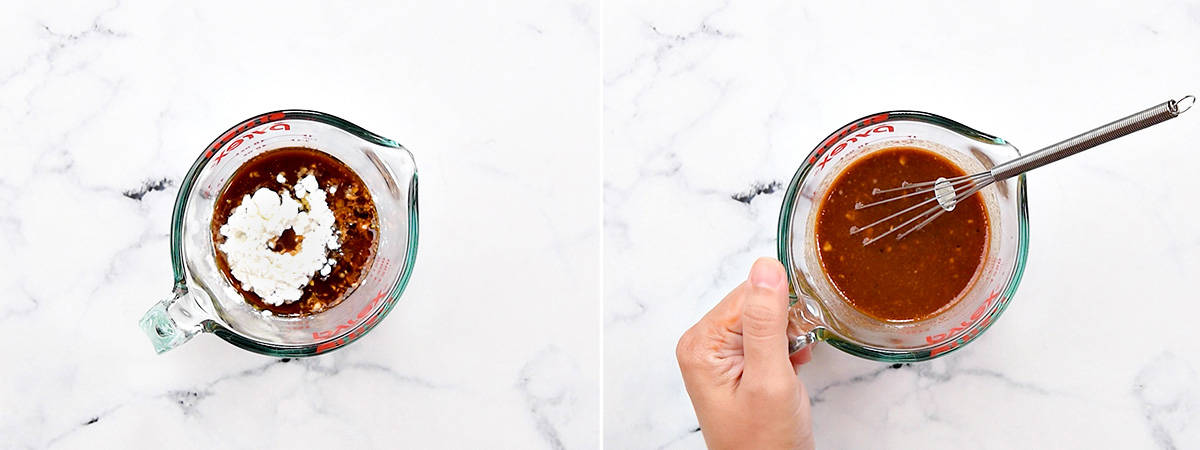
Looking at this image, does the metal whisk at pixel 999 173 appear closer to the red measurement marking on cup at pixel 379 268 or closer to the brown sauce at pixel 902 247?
the brown sauce at pixel 902 247

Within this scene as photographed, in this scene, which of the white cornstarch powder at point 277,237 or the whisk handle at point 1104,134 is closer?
the whisk handle at point 1104,134

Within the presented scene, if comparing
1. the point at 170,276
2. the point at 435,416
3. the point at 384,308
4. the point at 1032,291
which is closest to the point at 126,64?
the point at 170,276

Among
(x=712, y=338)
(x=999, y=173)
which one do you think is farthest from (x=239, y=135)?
(x=999, y=173)

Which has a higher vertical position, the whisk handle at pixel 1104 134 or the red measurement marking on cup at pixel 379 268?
the whisk handle at pixel 1104 134

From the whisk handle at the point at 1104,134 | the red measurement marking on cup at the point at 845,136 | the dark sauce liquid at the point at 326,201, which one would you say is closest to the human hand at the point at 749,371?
the red measurement marking on cup at the point at 845,136

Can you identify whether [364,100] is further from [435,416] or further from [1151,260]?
[1151,260]

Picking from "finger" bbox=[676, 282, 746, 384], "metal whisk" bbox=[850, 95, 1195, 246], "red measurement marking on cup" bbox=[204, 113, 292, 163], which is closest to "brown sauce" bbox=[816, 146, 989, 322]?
"metal whisk" bbox=[850, 95, 1195, 246]
